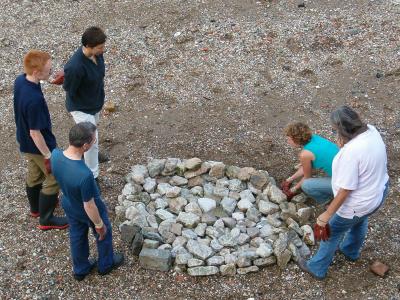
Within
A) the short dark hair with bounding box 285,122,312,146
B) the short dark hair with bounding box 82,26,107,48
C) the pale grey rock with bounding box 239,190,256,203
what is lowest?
the pale grey rock with bounding box 239,190,256,203

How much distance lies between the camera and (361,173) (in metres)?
4.41

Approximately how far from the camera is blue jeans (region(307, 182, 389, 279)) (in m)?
4.77

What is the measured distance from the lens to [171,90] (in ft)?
27.5

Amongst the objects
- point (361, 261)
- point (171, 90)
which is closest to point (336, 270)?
point (361, 261)

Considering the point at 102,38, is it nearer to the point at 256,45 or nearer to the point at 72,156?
the point at 72,156

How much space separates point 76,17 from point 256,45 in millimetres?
3642

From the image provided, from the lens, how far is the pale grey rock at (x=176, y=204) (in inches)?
241

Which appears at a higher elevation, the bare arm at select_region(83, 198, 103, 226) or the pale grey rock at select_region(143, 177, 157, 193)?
the bare arm at select_region(83, 198, 103, 226)

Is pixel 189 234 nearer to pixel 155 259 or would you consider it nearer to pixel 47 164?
pixel 155 259

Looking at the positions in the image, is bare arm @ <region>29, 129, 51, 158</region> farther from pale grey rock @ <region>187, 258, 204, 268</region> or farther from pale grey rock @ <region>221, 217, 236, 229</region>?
pale grey rock @ <region>221, 217, 236, 229</region>

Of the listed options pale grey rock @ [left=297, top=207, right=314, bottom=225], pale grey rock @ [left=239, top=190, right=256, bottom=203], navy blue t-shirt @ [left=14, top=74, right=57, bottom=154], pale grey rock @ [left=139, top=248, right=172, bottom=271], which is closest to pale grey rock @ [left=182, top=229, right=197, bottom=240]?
pale grey rock @ [left=139, top=248, right=172, bottom=271]

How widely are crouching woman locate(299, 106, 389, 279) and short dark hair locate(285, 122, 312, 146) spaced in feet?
3.39

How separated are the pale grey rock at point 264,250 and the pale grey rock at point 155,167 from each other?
1.74 meters

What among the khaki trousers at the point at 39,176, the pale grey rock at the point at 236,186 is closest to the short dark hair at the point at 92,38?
the khaki trousers at the point at 39,176
